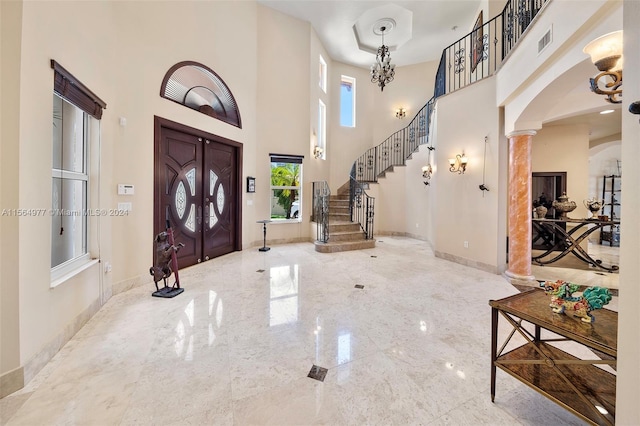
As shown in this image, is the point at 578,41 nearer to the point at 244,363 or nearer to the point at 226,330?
the point at 244,363

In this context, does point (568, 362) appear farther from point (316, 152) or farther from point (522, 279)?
point (316, 152)

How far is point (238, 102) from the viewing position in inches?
231

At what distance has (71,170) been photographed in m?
2.80

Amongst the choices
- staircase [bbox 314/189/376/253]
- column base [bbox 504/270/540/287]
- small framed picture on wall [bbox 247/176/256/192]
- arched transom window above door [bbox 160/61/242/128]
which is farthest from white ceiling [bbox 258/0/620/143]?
staircase [bbox 314/189/376/253]

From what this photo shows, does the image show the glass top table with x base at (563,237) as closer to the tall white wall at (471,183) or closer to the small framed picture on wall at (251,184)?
the tall white wall at (471,183)

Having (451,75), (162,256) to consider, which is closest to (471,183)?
(451,75)

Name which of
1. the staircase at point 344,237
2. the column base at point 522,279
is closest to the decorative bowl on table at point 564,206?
the column base at point 522,279

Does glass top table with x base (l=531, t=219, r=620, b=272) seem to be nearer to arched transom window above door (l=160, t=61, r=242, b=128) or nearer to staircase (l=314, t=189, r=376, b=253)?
staircase (l=314, t=189, r=376, b=253)

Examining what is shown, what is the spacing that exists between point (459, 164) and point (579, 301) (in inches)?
166

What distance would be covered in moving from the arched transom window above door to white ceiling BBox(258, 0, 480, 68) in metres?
2.79

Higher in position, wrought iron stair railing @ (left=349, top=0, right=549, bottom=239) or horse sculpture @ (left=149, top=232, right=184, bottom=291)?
wrought iron stair railing @ (left=349, top=0, right=549, bottom=239)

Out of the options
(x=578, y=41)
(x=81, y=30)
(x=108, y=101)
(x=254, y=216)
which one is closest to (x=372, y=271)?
(x=254, y=216)

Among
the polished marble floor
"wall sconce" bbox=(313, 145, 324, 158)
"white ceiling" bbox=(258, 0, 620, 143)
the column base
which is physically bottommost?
the polished marble floor

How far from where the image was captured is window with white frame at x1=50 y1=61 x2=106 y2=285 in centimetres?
253
